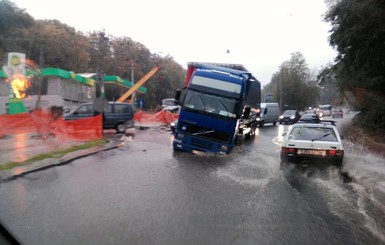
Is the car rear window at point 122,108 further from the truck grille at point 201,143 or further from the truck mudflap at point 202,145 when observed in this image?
the truck grille at point 201,143

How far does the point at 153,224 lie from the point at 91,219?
99 centimetres

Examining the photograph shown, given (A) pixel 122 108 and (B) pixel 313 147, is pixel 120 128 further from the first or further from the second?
(B) pixel 313 147

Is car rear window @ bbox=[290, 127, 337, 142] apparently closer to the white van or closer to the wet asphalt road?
the wet asphalt road

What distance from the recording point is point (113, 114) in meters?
25.6

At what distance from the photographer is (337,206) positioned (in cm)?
814

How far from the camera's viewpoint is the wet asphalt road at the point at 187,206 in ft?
19.7

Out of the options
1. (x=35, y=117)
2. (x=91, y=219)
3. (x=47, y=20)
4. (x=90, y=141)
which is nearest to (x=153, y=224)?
(x=91, y=219)

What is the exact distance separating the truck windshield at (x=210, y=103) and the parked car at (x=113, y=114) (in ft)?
33.9

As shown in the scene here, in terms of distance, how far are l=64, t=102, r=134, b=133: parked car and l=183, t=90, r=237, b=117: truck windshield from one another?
10.3m

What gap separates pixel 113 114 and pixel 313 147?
15.8 meters

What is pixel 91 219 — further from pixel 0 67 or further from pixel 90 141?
pixel 0 67

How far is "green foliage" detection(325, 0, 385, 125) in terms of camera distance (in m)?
18.9

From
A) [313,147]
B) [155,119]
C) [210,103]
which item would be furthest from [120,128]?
[313,147]

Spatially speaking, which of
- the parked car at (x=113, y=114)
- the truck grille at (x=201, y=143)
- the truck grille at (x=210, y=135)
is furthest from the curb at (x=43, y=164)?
the parked car at (x=113, y=114)
